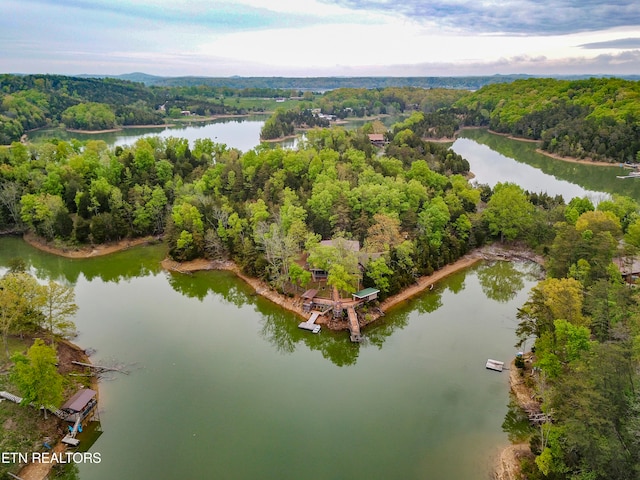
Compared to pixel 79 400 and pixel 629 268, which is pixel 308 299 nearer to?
pixel 79 400

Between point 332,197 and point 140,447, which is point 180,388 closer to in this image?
point 140,447

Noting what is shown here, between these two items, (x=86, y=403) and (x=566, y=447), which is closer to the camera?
(x=566, y=447)

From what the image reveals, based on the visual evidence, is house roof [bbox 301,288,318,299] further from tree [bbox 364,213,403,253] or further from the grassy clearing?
the grassy clearing

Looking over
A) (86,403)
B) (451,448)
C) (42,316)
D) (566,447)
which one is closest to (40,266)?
(42,316)

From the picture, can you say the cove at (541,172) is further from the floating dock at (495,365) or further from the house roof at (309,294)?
the house roof at (309,294)

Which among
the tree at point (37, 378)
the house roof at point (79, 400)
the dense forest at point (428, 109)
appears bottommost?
the house roof at point (79, 400)

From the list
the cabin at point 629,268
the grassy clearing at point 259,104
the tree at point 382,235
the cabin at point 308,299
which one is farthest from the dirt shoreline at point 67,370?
the grassy clearing at point 259,104
